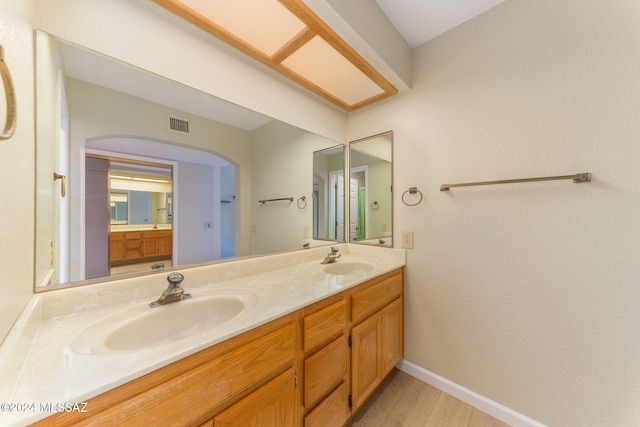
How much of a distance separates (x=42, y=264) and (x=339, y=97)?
1867mm

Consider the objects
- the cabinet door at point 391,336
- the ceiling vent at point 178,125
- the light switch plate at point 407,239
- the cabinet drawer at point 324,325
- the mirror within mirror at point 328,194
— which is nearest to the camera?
the cabinet drawer at point 324,325

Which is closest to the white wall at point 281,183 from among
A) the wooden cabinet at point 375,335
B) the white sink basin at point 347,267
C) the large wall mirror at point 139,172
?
the large wall mirror at point 139,172

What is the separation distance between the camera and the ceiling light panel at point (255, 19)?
996 mm

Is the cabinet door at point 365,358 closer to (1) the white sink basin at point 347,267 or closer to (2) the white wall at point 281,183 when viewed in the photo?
(1) the white sink basin at point 347,267

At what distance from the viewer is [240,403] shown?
2.31 feet

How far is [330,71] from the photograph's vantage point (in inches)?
57.5

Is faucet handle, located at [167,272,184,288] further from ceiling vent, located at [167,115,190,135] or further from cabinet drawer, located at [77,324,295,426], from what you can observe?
ceiling vent, located at [167,115,190,135]

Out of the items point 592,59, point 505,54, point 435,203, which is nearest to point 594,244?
point 435,203

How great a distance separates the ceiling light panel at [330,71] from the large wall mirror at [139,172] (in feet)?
1.23

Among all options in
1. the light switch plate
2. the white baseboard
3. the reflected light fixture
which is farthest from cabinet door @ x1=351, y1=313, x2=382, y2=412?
the reflected light fixture

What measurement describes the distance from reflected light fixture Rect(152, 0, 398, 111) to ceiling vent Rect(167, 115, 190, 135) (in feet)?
1.45

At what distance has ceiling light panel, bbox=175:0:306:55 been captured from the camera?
1.00 m

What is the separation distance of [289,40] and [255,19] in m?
0.19

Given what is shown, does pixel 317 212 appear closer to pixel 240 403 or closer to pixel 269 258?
pixel 269 258
